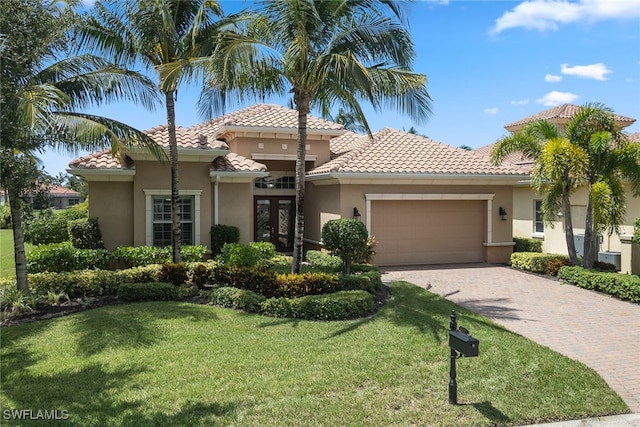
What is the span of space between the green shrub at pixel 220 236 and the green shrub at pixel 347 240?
3298 mm

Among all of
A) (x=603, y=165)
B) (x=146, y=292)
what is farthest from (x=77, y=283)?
(x=603, y=165)

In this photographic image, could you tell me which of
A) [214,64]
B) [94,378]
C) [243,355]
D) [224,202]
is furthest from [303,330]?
[224,202]

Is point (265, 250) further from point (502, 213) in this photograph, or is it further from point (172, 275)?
point (502, 213)

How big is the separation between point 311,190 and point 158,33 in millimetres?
8854

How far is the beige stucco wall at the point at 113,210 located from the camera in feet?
46.6

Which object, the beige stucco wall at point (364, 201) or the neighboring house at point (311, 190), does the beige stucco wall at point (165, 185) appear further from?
the beige stucco wall at point (364, 201)

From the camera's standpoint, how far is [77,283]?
10.6 meters

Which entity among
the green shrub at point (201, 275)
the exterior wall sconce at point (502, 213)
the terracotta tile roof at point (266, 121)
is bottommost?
the green shrub at point (201, 275)

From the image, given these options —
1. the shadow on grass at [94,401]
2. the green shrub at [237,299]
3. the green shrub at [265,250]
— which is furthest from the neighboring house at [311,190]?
the shadow on grass at [94,401]

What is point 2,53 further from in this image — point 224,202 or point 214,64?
point 224,202

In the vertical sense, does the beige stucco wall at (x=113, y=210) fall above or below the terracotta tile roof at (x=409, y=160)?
below

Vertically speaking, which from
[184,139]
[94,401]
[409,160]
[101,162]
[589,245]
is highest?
[184,139]

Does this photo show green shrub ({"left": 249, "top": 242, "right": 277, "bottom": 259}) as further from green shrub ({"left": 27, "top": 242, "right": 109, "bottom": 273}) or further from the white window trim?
green shrub ({"left": 27, "top": 242, "right": 109, "bottom": 273})

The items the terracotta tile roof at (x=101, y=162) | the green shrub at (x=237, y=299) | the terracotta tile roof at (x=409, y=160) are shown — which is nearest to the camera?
the green shrub at (x=237, y=299)
